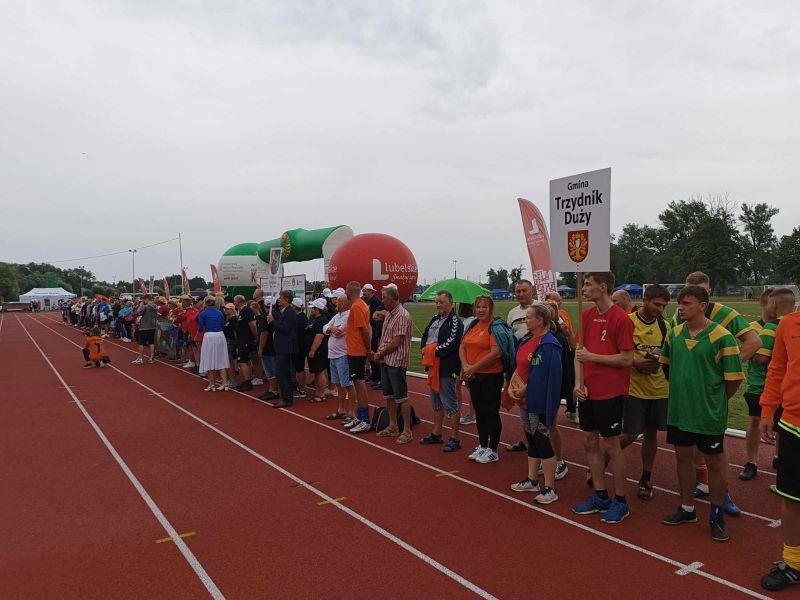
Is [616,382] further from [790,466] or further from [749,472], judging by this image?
[749,472]

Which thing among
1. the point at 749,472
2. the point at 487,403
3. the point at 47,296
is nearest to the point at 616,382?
the point at 487,403

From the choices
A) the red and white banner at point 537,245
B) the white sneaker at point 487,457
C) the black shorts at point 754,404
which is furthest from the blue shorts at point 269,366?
the black shorts at point 754,404

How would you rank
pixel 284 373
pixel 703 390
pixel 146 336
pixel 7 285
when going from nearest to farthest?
pixel 703 390 < pixel 284 373 < pixel 146 336 < pixel 7 285

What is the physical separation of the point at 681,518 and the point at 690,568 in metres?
0.71

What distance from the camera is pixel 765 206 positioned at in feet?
301

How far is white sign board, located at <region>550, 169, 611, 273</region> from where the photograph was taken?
4660 millimetres

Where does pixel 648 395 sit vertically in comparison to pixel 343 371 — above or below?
above

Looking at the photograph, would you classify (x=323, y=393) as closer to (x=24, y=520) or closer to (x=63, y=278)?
(x=24, y=520)

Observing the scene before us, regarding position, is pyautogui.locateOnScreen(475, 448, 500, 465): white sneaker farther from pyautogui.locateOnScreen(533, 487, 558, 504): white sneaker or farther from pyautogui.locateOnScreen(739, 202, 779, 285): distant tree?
pyautogui.locateOnScreen(739, 202, 779, 285): distant tree

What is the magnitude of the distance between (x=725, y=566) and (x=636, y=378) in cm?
168


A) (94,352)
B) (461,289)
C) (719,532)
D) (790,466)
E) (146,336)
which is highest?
(461,289)

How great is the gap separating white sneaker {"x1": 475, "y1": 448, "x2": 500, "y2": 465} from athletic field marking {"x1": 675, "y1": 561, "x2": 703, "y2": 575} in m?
2.54

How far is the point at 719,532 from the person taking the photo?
13.1ft

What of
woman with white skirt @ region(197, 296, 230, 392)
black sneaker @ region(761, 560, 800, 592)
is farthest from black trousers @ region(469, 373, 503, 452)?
woman with white skirt @ region(197, 296, 230, 392)
